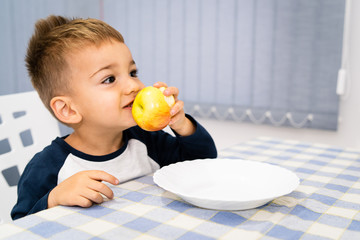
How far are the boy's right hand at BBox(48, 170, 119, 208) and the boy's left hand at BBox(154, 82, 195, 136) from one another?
273 mm

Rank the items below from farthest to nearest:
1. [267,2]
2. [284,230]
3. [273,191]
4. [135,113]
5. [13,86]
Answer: [13,86] < [267,2] < [135,113] < [273,191] < [284,230]

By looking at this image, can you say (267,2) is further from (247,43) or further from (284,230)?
(284,230)

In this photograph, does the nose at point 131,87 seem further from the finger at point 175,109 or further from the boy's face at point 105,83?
the finger at point 175,109

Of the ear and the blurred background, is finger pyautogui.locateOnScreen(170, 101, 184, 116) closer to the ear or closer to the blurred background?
the ear

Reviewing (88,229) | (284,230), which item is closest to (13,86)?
(88,229)

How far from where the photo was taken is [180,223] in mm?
644

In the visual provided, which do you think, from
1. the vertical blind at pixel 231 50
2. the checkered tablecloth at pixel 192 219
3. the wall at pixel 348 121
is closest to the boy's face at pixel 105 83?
the checkered tablecloth at pixel 192 219

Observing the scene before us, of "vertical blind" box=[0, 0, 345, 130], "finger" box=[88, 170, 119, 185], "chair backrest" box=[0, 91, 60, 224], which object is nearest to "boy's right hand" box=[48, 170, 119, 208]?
"finger" box=[88, 170, 119, 185]

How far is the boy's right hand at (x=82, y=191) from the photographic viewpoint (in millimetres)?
715

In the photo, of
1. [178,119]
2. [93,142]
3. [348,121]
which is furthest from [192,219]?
[348,121]

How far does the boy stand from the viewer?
97cm

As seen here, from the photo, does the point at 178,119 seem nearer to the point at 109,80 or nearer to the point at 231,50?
the point at 109,80

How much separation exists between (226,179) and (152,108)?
238mm

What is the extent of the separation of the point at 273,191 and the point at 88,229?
0.37 m
